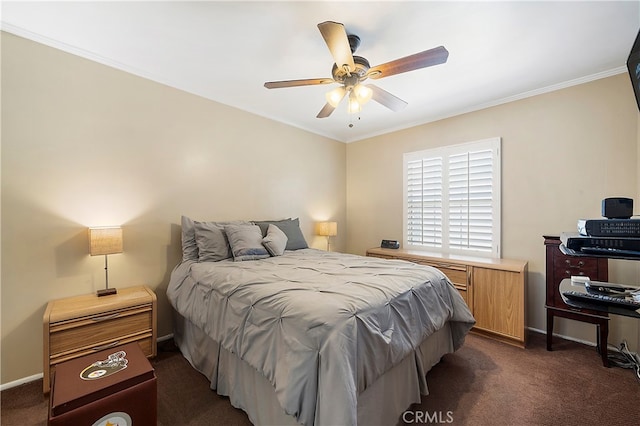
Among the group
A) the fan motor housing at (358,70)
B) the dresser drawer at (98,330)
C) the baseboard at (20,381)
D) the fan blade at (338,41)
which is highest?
the fan motor housing at (358,70)

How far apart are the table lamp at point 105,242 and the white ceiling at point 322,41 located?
1546 mm

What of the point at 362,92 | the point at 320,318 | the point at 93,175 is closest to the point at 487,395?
the point at 320,318

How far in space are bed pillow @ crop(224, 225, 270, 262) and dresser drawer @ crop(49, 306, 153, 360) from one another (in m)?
0.87

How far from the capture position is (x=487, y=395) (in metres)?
1.92

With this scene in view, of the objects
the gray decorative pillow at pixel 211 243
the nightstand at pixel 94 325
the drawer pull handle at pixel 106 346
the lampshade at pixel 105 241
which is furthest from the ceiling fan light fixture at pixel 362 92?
the drawer pull handle at pixel 106 346

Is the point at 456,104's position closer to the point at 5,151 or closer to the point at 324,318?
the point at 324,318

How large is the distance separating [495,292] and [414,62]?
2.40 m

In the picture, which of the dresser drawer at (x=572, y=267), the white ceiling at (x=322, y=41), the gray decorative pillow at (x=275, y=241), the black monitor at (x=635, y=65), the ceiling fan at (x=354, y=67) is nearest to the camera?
the black monitor at (x=635, y=65)

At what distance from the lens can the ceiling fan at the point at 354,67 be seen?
1.64 m

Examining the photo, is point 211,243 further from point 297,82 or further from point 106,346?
point 297,82

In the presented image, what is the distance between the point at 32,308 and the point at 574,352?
15.5 feet

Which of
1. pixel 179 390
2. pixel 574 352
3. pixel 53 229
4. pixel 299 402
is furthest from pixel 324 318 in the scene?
pixel 574 352

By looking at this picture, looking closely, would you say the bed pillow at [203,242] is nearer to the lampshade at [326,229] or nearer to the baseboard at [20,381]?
the baseboard at [20,381]

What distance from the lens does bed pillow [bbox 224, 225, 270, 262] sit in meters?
2.69
